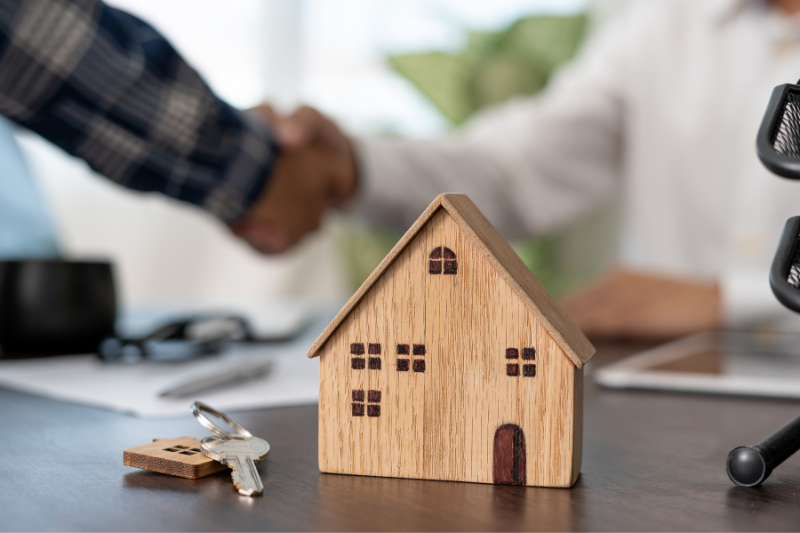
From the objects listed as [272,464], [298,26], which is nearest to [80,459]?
[272,464]

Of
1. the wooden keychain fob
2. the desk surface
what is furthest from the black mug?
the wooden keychain fob

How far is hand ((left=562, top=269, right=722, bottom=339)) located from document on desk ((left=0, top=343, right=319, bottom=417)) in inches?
20.2

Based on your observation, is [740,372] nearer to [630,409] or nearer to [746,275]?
[630,409]

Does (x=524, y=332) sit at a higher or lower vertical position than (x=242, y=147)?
lower

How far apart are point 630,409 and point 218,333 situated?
443 mm

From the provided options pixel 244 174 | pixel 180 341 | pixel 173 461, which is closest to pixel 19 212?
pixel 244 174

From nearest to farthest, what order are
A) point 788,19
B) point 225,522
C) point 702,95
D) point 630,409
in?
point 225,522 < point 630,409 < point 788,19 < point 702,95

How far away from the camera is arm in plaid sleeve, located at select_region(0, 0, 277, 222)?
0.58m

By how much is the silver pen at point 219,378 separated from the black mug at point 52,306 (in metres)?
0.22

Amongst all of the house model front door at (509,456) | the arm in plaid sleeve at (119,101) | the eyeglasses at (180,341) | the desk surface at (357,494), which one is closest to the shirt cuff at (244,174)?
the arm in plaid sleeve at (119,101)

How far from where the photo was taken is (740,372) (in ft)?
1.96

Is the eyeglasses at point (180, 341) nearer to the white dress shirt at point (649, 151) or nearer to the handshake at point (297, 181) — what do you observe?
the handshake at point (297, 181)

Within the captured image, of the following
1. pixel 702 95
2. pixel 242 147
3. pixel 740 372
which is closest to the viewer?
pixel 740 372

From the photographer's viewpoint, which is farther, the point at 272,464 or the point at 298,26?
the point at 298,26
